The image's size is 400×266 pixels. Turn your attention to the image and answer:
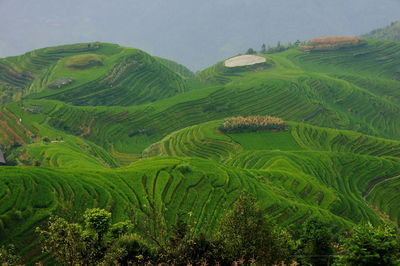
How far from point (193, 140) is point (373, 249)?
54045mm

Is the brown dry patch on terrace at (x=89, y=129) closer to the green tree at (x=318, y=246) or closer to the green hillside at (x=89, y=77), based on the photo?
the green hillside at (x=89, y=77)

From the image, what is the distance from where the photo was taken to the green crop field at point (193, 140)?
→ 3294cm

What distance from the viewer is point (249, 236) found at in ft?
64.3

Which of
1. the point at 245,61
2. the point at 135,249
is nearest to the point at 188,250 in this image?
the point at 135,249

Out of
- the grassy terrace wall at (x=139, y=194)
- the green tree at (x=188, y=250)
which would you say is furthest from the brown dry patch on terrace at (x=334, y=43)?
the green tree at (x=188, y=250)

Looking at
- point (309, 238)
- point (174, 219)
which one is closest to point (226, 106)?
point (174, 219)

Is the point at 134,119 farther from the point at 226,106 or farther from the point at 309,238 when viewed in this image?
the point at 309,238

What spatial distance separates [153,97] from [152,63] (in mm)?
20375

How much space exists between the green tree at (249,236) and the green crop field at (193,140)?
3.29 m

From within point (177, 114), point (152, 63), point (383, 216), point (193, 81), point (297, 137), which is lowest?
point (383, 216)

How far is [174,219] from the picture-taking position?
32188 millimetres

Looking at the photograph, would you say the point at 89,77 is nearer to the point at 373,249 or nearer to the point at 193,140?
the point at 193,140

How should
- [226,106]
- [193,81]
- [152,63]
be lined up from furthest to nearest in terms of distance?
1. [193,81]
2. [152,63]
3. [226,106]

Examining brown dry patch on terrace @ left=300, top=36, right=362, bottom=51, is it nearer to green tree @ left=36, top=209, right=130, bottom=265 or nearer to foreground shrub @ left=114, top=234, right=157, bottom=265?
green tree @ left=36, top=209, right=130, bottom=265
